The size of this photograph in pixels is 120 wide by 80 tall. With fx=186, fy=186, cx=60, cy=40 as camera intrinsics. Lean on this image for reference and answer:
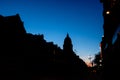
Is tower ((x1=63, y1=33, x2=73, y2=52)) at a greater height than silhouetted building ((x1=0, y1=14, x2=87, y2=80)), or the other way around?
tower ((x1=63, y1=33, x2=73, y2=52))

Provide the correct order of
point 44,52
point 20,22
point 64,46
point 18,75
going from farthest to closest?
1. point 64,46
2. point 44,52
3. point 20,22
4. point 18,75

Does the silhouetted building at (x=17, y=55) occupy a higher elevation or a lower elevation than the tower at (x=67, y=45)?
lower

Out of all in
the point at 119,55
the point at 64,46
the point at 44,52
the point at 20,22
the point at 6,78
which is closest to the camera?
the point at 119,55


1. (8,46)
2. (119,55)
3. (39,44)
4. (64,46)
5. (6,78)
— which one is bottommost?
(6,78)

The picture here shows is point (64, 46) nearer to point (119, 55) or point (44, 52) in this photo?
point (44, 52)

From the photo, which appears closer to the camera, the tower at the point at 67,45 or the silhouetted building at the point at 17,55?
the silhouetted building at the point at 17,55

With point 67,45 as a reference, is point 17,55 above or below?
below

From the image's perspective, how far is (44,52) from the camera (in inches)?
1563

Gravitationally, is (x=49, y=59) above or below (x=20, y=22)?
below

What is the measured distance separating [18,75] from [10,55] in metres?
3.50

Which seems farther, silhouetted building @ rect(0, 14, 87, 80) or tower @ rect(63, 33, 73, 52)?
tower @ rect(63, 33, 73, 52)

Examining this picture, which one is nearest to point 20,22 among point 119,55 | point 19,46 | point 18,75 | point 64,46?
point 19,46

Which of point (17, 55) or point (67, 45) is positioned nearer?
point (17, 55)

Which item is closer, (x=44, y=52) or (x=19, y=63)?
(x=19, y=63)
